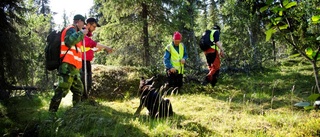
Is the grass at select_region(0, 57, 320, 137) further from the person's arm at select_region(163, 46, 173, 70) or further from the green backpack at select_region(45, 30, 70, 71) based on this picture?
the person's arm at select_region(163, 46, 173, 70)

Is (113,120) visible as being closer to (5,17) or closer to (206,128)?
(206,128)

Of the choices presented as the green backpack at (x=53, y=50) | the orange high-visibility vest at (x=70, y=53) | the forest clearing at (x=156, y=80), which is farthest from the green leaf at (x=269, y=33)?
the green backpack at (x=53, y=50)

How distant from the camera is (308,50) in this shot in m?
1.62

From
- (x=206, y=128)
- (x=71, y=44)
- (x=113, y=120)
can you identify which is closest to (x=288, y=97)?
(x=206, y=128)

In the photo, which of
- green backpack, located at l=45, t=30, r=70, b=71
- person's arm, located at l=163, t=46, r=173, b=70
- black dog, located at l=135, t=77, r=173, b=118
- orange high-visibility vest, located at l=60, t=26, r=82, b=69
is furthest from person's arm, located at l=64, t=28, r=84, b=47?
person's arm, located at l=163, t=46, r=173, b=70

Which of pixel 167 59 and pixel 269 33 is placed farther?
pixel 167 59

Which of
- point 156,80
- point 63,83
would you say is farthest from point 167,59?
point 63,83

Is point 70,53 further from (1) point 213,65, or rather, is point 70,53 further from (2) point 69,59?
(1) point 213,65

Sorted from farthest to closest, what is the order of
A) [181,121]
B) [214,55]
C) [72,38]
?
[214,55]
[72,38]
[181,121]

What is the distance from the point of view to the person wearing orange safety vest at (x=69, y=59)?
17.7 ft

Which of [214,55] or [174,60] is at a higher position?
[214,55]

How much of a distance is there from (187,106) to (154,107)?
147cm

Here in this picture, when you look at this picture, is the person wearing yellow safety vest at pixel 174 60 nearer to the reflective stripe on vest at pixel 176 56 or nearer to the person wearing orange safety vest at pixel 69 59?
the reflective stripe on vest at pixel 176 56

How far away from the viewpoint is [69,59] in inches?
223
